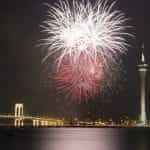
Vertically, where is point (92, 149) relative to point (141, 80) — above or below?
below

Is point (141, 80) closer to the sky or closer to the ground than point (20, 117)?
closer to the sky

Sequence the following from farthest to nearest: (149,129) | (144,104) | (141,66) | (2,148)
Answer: (149,129) → (144,104) → (141,66) → (2,148)

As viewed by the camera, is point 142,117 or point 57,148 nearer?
point 57,148

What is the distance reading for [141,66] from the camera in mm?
92250

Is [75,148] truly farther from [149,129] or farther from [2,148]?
[149,129]

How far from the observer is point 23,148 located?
54594mm

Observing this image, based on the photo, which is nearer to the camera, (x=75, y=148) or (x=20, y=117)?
(x=75, y=148)

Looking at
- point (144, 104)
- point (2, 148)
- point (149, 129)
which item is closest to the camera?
point (2, 148)

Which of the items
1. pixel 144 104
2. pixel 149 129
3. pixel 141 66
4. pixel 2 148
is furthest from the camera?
pixel 149 129

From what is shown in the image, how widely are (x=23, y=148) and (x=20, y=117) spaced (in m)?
43.5

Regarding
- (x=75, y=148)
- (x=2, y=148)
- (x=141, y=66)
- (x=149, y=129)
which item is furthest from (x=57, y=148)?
(x=149, y=129)

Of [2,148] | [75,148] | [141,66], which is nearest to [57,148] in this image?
[75,148]

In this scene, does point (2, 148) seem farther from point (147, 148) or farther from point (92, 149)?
point (147, 148)

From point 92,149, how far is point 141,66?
40.9 metres
